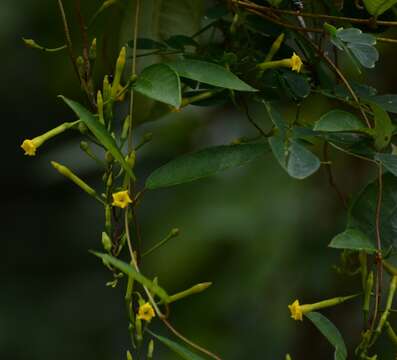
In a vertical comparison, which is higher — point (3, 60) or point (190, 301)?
point (3, 60)

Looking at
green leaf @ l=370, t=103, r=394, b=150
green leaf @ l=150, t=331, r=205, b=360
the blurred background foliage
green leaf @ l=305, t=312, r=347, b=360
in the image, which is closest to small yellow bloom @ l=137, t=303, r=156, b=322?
green leaf @ l=150, t=331, r=205, b=360

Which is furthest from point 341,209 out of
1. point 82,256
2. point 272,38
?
point 272,38

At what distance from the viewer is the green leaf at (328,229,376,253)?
77 cm

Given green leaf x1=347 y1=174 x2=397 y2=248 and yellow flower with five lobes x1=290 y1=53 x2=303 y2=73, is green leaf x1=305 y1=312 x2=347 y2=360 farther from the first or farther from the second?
yellow flower with five lobes x1=290 y1=53 x2=303 y2=73

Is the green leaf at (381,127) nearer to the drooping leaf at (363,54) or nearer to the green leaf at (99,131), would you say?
the drooping leaf at (363,54)

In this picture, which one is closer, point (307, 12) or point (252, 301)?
point (307, 12)

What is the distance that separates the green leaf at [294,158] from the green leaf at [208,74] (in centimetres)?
5

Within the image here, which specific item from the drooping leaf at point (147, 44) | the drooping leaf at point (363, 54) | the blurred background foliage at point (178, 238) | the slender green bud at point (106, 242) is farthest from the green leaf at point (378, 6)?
the blurred background foliage at point (178, 238)

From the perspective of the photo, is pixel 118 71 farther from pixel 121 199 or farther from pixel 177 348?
pixel 177 348

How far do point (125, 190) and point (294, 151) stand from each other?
13cm

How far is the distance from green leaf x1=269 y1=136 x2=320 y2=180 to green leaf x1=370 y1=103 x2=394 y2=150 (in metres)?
0.07

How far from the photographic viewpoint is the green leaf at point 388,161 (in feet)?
2.59

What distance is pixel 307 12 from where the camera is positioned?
0.96 meters

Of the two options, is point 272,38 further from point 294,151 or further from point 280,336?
point 280,336
